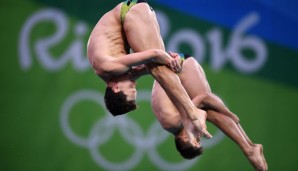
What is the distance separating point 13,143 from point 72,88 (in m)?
1.02

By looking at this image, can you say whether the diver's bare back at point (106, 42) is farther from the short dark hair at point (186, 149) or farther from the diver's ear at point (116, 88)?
the short dark hair at point (186, 149)

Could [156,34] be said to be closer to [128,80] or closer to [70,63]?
[128,80]

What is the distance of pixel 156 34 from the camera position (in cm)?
459

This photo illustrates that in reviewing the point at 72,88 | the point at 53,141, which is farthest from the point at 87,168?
the point at 72,88

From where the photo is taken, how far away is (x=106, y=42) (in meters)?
4.71

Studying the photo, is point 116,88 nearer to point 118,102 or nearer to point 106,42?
point 118,102

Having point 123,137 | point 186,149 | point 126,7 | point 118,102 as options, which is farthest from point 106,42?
point 123,137

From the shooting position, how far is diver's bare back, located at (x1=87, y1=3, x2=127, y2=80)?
4.66m

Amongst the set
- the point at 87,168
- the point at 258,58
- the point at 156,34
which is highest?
the point at 156,34

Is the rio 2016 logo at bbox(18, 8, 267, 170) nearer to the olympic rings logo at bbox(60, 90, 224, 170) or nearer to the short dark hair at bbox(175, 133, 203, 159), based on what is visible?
the olympic rings logo at bbox(60, 90, 224, 170)

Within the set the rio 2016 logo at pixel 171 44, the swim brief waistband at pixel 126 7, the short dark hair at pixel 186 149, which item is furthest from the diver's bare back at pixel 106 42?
the rio 2016 logo at pixel 171 44

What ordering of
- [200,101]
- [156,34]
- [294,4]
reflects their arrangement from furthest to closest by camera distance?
[294,4], [200,101], [156,34]

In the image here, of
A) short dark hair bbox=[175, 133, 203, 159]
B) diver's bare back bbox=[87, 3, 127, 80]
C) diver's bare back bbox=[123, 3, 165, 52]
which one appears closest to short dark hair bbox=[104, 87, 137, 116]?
diver's bare back bbox=[87, 3, 127, 80]

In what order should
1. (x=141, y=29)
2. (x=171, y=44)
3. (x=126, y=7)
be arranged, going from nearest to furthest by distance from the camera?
(x=141, y=29), (x=126, y=7), (x=171, y=44)
